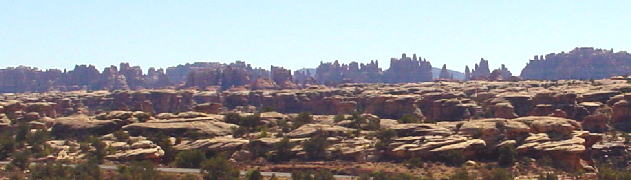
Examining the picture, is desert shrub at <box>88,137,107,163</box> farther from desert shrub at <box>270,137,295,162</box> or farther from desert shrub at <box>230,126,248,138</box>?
desert shrub at <box>270,137,295,162</box>

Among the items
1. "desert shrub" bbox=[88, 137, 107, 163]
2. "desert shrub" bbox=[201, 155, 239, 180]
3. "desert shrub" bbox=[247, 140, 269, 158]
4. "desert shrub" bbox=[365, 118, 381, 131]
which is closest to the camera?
"desert shrub" bbox=[201, 155, 239, 180]

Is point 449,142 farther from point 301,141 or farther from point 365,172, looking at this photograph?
point 301,141

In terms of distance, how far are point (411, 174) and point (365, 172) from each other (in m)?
3.78

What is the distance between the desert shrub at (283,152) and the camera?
58.1 m

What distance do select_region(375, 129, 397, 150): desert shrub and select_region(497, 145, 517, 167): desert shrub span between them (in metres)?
9.69

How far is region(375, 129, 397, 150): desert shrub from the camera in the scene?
58156 mm

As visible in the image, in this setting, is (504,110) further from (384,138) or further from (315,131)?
(315,131)

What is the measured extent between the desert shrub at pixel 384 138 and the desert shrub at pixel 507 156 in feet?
31.8

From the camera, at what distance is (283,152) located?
192ft

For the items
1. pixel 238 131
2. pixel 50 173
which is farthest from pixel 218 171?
pixel 238 131

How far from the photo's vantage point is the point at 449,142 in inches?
2248

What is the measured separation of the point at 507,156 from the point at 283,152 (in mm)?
18881

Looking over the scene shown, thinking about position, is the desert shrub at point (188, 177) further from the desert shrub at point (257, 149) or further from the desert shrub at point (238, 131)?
the desert shrub at point (238, 131)

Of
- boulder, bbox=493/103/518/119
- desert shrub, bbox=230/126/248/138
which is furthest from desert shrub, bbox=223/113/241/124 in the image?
boulder, bbox=493/103/518/119
